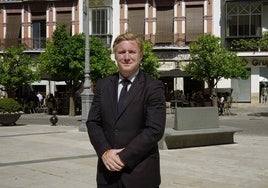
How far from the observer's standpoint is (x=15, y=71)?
30.2 m

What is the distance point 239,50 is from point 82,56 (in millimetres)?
14226

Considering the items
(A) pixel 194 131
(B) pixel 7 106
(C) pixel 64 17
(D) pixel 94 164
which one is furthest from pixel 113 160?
(C) pixel 64 17

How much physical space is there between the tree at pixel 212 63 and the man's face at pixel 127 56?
2394 centimetres

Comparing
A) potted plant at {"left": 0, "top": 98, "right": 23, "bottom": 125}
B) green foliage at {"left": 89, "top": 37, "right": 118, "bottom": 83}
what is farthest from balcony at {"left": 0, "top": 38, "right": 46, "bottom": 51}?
potted plant at {"left": 0, "top": 98, "right": 23, "bottom": 125}

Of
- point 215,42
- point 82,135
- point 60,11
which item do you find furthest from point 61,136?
point 60,11

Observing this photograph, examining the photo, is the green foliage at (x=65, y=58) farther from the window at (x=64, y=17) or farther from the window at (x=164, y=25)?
the window at (x=64, y=17)

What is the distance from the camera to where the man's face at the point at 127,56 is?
362cm

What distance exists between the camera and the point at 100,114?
369 cm

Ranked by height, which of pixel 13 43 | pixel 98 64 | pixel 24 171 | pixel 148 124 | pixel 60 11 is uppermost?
pixel 60 11

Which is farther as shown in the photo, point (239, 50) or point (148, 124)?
point (239, 50)

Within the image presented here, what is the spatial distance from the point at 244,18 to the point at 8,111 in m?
21.9

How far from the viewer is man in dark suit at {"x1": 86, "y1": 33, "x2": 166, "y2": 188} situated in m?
3.46

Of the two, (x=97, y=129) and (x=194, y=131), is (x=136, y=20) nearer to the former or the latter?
(x=194, y=131)

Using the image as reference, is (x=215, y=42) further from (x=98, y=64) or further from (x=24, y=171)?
(x=24, y=171)
